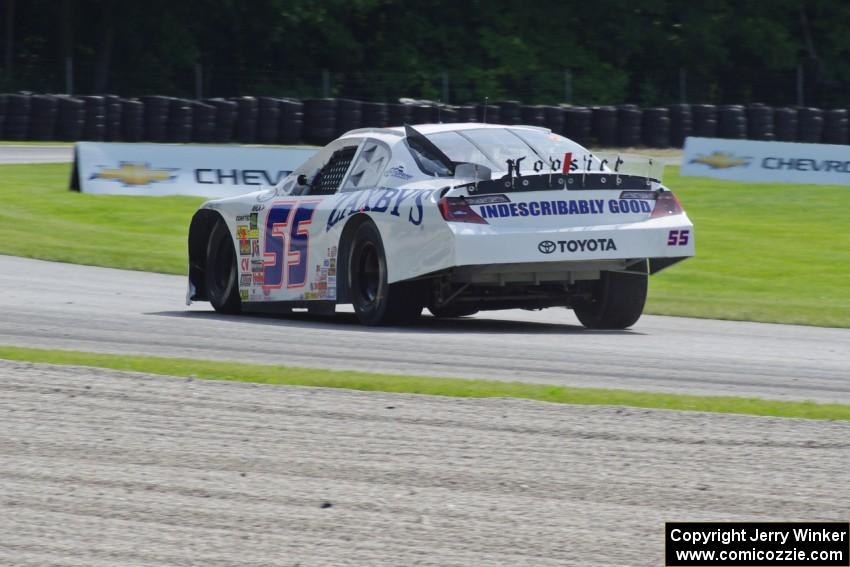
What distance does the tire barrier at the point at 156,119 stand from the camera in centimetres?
3106

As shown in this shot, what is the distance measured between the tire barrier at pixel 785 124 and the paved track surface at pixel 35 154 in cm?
1516

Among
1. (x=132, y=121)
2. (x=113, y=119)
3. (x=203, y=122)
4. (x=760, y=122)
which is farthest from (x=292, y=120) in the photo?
(x=760, y=122)

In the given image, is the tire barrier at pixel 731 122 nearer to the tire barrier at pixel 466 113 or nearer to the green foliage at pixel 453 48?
the tire barrier at pixel 466 113

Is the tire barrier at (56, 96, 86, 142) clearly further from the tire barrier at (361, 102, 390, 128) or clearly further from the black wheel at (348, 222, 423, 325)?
the black wheel at (348, 222, 423, 325)

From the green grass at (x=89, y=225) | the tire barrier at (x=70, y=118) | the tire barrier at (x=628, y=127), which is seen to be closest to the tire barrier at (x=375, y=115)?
the tire barrier at (x=628, y=127)

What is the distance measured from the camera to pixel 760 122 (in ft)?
108

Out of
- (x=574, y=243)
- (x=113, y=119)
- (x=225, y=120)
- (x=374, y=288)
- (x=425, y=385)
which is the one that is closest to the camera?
(x=425, y=385)

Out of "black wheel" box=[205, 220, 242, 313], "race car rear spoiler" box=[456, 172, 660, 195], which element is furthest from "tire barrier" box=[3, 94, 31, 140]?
"race car rear spoiler" box=[456, 172, 660, 195]

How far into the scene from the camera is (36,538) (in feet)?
16.6

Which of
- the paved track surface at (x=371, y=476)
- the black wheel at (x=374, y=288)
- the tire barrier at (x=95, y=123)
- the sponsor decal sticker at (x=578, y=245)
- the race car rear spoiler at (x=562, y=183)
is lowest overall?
the paved track surface at (x=371, y=476)

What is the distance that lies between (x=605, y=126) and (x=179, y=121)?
8997 mm

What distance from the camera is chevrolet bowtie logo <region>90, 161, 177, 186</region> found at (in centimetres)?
2286

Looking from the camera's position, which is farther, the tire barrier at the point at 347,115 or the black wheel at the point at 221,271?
the tire barrier at the point at 347,115

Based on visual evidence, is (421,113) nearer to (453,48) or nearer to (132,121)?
(132,121)
